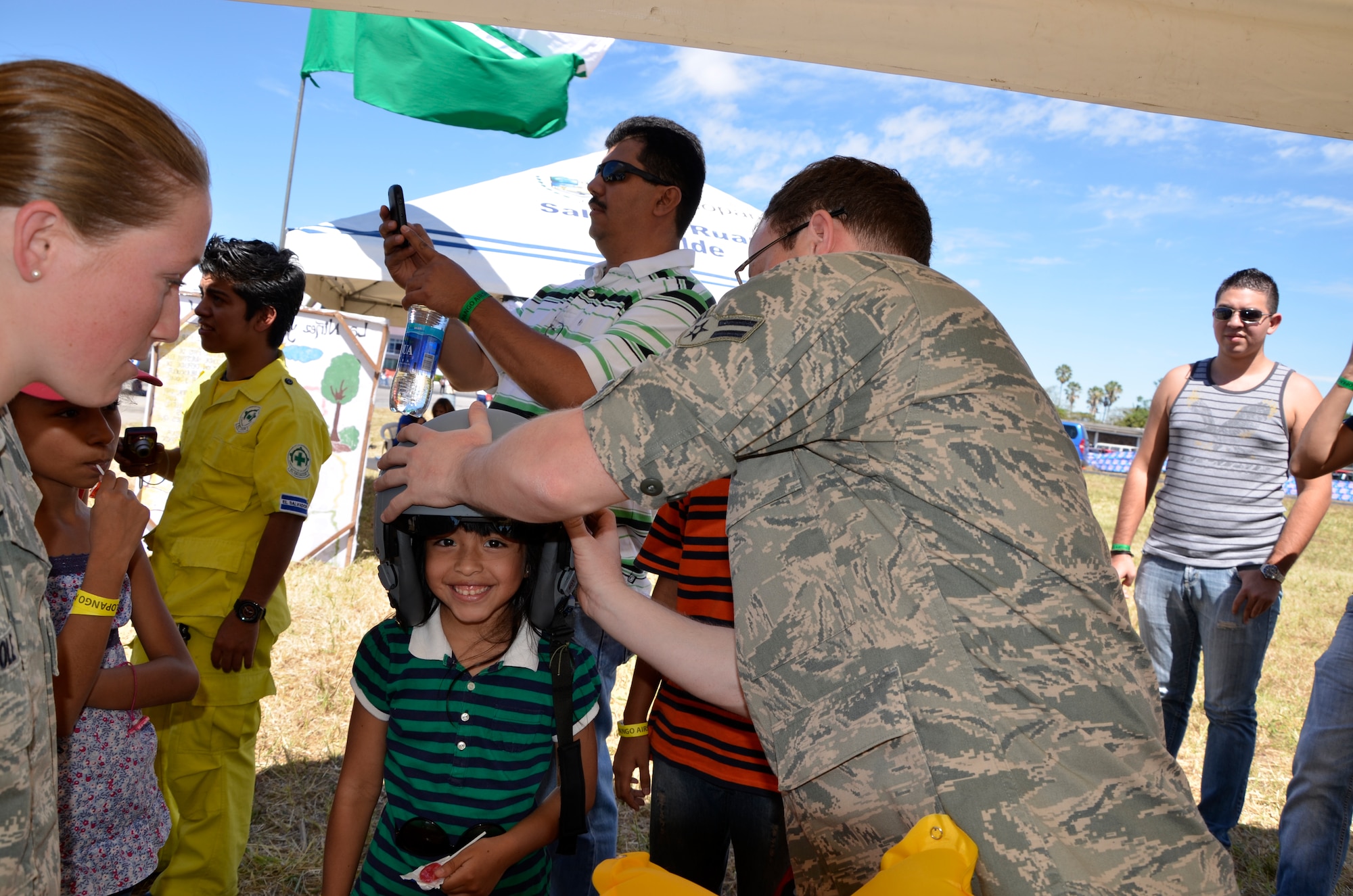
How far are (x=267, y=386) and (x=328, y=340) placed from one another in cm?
438

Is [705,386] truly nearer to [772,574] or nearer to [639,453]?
[639,453]

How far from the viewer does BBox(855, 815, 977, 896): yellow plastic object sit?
2.97 ft

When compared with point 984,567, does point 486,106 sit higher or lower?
higher

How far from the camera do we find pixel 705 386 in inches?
54.2

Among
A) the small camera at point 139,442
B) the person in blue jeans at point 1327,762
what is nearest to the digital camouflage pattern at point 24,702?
the small camera at point 139,442

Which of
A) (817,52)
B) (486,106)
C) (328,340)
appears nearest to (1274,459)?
(817,52)

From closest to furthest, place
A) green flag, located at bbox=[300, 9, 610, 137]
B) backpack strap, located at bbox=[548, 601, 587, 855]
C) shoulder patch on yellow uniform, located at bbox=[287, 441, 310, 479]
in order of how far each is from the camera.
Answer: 1. backpack strap, located at bbox=[548, 601, 587, 855]
2. shoulder patch on yellow uniform, located at bbox=[287, 441, 310, 479]
3. green flag, located at bbox=[300, 9, 610, 137]

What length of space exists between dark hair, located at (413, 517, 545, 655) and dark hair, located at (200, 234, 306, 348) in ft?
5.90

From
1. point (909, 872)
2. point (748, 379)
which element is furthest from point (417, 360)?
point (909, 872)

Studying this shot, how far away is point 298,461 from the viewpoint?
128 inches

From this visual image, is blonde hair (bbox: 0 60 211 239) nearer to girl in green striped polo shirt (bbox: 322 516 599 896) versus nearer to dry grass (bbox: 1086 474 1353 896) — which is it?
girl in green striped polo shirt (bbox: 322 516 599 896)

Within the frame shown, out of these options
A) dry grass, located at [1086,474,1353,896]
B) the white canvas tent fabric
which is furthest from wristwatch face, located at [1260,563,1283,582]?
the white canvas tent fabric

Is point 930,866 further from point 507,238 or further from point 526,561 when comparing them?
point 507,238

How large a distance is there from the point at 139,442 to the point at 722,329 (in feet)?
8.41
